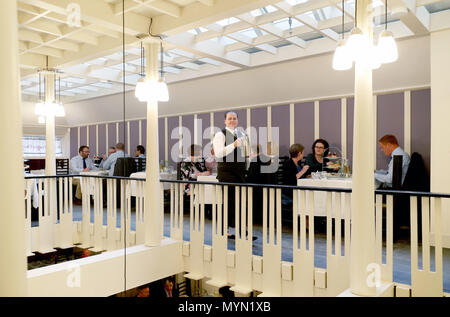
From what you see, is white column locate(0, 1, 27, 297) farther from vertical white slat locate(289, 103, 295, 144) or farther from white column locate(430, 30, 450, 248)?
vertical white slat locate(289, 103, 295, 144)

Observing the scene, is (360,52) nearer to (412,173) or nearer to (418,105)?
(412,173)

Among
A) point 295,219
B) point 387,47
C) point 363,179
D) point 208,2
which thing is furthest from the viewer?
point 208,2

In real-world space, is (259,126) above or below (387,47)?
below

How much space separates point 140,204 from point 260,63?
342 centimetres

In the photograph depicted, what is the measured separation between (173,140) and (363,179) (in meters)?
6.33

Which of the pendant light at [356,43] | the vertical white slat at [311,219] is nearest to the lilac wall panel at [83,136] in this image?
the vertical white slat at [311,219]

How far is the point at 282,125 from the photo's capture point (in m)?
6.68

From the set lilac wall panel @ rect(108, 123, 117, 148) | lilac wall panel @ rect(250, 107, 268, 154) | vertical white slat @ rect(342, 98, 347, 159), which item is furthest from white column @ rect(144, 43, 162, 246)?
vertical white slat @ rect(342, 98, 347, 159)

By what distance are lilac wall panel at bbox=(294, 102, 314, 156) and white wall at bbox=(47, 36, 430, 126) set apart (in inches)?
7.4

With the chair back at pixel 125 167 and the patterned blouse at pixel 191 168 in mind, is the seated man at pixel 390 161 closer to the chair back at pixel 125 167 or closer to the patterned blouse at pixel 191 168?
the patterned blouse at pixel 191 168

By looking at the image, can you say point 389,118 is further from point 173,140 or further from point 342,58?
point 173,140

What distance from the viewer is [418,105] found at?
5199 millimetres

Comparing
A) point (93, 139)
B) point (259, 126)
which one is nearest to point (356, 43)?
point (93, 139)
